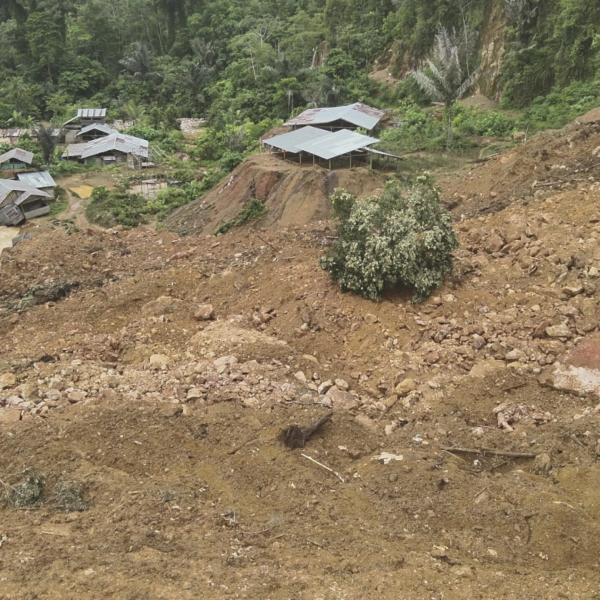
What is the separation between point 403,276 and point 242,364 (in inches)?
120

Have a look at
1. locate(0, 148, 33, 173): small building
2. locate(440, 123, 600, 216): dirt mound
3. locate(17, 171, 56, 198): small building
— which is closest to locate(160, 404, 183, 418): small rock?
locate(440, 123, 600, 216): dirt mound

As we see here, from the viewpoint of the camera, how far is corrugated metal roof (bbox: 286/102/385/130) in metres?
28.1

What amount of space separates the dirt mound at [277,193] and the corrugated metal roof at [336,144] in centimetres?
57

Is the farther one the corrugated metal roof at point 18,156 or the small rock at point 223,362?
the corrugated metal roof at point 18,156

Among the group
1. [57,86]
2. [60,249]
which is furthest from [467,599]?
[57,86]

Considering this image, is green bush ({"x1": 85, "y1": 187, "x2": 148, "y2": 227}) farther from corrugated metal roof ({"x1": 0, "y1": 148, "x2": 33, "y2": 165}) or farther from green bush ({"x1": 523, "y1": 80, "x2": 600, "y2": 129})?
green bush ({"x1": 523, "y1": 80, "x2": 600, "y2": 129})

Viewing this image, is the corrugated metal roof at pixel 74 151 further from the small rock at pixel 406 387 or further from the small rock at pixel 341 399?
the small rock at pixel 406 387

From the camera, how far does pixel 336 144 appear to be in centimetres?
2055

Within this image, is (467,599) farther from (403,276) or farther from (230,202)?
(230,202)

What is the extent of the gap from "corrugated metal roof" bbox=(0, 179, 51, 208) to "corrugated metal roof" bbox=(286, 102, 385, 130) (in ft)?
39.3

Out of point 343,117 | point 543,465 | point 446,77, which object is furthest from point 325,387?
point 343,117

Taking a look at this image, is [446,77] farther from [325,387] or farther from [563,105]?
[325,387]

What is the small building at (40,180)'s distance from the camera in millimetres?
28984

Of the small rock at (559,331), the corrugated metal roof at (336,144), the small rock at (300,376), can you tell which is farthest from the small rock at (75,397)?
the corrugated metal roof at (336,144)
